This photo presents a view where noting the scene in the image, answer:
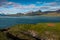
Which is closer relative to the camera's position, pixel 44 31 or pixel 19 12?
pixel 44 31

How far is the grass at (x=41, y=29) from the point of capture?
5359 millimetres

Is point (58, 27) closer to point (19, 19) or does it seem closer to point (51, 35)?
point (51, 35)

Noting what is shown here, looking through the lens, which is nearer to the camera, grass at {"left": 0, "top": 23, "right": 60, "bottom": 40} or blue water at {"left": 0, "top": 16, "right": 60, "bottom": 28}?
grass at {"left": 0, "top": 23, "right": 60, "bottom": 40}

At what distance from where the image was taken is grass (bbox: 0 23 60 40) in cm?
536

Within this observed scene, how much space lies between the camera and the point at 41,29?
17.8 ft

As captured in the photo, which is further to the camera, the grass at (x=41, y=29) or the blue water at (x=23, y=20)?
the blue water at (x=23, y=20)

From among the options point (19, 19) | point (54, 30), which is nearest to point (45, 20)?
point (54, 30)

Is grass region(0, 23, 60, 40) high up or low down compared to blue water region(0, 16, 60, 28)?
down

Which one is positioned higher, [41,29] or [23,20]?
[23,20]

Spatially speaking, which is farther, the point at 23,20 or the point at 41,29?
the point at 23,20

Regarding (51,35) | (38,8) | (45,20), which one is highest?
(38,8)

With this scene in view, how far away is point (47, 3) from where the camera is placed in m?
5.78

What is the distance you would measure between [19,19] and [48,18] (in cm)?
100

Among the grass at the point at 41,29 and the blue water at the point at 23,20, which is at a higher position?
the blue water at the point at 23,20
